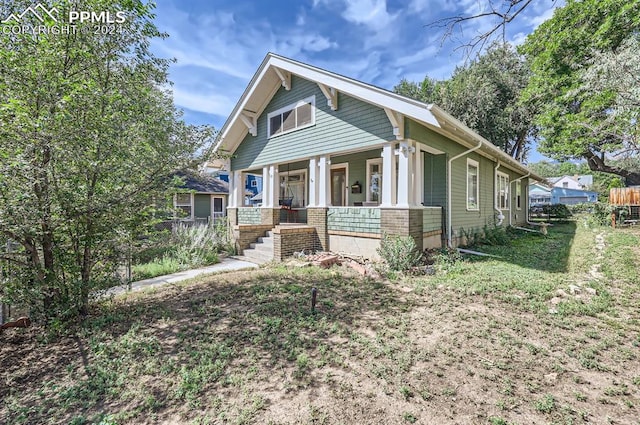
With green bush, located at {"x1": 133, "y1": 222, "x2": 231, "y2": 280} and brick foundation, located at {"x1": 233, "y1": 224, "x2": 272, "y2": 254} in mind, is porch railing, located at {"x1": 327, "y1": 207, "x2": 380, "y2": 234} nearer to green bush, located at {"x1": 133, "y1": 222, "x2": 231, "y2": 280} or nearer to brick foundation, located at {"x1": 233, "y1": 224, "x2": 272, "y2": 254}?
brick foundation, located at {"x1": 233, "y1": 224, "x2": 272, "y2": 254}

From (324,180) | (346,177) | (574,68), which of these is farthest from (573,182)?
(324,180)

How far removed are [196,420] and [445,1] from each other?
611 centimetres

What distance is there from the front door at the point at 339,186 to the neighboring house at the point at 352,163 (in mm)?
39

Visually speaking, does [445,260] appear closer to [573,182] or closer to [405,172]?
[405,172]

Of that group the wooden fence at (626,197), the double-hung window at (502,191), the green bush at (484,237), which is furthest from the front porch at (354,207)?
the wooden fence at (626,197)

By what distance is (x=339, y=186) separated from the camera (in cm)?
1128

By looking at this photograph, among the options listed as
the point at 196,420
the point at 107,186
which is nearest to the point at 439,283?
the point at 196,420

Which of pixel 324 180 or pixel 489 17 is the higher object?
pixel 489 17

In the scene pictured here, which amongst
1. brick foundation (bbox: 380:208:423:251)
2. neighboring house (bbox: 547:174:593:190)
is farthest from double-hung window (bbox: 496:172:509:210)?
neighboring house (bbox: 547:174:593:190)

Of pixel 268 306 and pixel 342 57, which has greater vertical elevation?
pixel 342 57

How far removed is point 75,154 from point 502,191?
15.0 metres

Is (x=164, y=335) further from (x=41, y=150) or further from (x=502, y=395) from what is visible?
(x=502, y=395)

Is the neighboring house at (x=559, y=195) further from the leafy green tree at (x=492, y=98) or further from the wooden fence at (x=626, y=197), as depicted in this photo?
the wooden fence at (x=626, y=197)

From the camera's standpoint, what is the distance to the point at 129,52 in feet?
14.6
